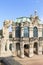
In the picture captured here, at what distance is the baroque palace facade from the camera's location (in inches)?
2064

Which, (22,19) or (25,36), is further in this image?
(22,19)

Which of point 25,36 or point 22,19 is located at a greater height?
point 22,19

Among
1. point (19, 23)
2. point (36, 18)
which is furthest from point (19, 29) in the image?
point (36, 18)

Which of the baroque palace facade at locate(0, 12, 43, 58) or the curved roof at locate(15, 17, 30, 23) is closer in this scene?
the baroque palace facade at locate(0, 12, 43, 58)

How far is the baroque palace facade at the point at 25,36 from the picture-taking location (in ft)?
172

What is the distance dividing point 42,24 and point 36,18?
106 inches

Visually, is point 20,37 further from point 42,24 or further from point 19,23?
point 42,24

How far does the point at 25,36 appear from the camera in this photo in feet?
185

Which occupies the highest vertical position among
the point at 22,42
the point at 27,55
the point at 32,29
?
the point at 32,29

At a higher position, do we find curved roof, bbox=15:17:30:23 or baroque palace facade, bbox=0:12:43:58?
curved roof, bbox=15:17:30:23

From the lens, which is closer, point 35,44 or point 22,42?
point 22,42

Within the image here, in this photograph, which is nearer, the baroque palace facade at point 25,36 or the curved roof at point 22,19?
the baroque palace facade at point 25,36

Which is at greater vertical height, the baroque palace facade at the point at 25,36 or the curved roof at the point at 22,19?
the curved roof at the point at 22,19

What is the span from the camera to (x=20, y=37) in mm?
55781
